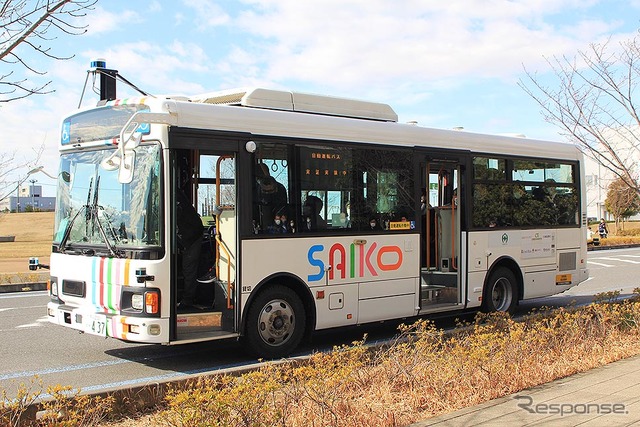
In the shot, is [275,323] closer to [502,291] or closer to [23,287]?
[502,291]

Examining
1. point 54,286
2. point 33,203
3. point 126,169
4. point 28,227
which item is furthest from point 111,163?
point 33,203

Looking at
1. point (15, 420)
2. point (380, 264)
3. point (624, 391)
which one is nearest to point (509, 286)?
point (380, 264)

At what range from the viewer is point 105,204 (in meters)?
8.45

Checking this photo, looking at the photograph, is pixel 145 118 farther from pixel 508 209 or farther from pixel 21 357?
pixel 508 209

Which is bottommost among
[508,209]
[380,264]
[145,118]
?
[380,264]

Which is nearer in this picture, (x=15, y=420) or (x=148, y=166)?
(x=15, y=420)

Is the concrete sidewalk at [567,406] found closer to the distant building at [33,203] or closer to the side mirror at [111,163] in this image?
the side mirror at [111,163]

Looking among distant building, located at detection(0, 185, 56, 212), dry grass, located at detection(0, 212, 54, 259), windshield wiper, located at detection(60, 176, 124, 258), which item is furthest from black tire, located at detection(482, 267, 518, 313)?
distant building, located at detection(0, 185, 56, 212)

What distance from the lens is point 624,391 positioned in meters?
6.38

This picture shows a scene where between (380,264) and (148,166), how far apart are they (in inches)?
146

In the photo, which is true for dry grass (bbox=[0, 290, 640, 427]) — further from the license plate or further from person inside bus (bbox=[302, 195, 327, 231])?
the license plate

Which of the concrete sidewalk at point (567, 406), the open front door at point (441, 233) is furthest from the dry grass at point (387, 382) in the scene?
the open front door at point (441, 233)

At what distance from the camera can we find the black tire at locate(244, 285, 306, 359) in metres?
8.65

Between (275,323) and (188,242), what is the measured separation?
4.91 ft
